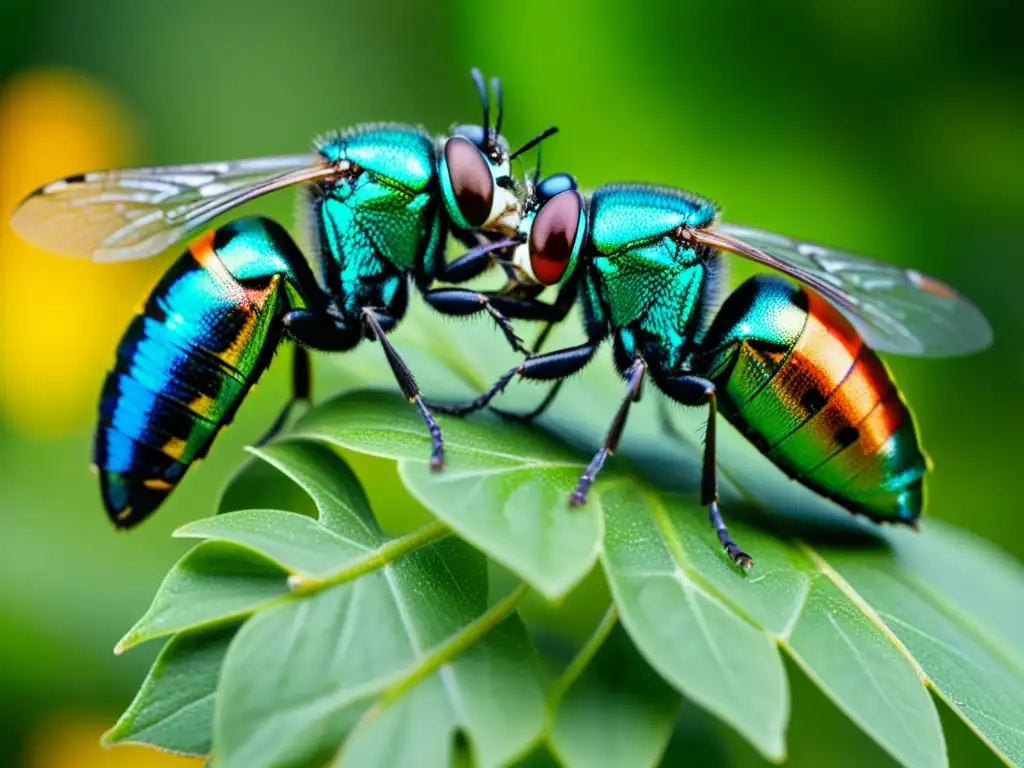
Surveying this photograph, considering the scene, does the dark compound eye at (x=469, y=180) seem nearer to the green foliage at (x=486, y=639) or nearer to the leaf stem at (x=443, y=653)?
the green foliage at (x=486, y=639)

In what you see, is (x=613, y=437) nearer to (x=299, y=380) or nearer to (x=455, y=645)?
(x=455, y=645)

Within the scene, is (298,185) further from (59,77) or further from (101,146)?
(59,77)

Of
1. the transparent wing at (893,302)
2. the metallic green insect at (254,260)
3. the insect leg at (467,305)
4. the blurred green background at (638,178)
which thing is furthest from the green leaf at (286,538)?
the blurred green background at (638,178)

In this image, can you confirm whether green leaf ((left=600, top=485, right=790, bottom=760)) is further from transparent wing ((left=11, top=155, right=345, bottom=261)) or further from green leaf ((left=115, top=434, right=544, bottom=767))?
transparent wing ((left=11, top=155, right=345, bottom=261))

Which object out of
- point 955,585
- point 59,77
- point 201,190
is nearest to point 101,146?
point 59,77

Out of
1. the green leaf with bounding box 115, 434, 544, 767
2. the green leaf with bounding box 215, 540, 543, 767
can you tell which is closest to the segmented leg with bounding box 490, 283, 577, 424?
the green leaf with bounding box 115, 434, 544, 767

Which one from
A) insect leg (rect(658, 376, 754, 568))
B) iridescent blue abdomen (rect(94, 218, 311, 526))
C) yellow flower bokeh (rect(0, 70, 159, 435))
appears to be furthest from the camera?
yellow flower bokeh (rect(0, 70, 159, 435))
